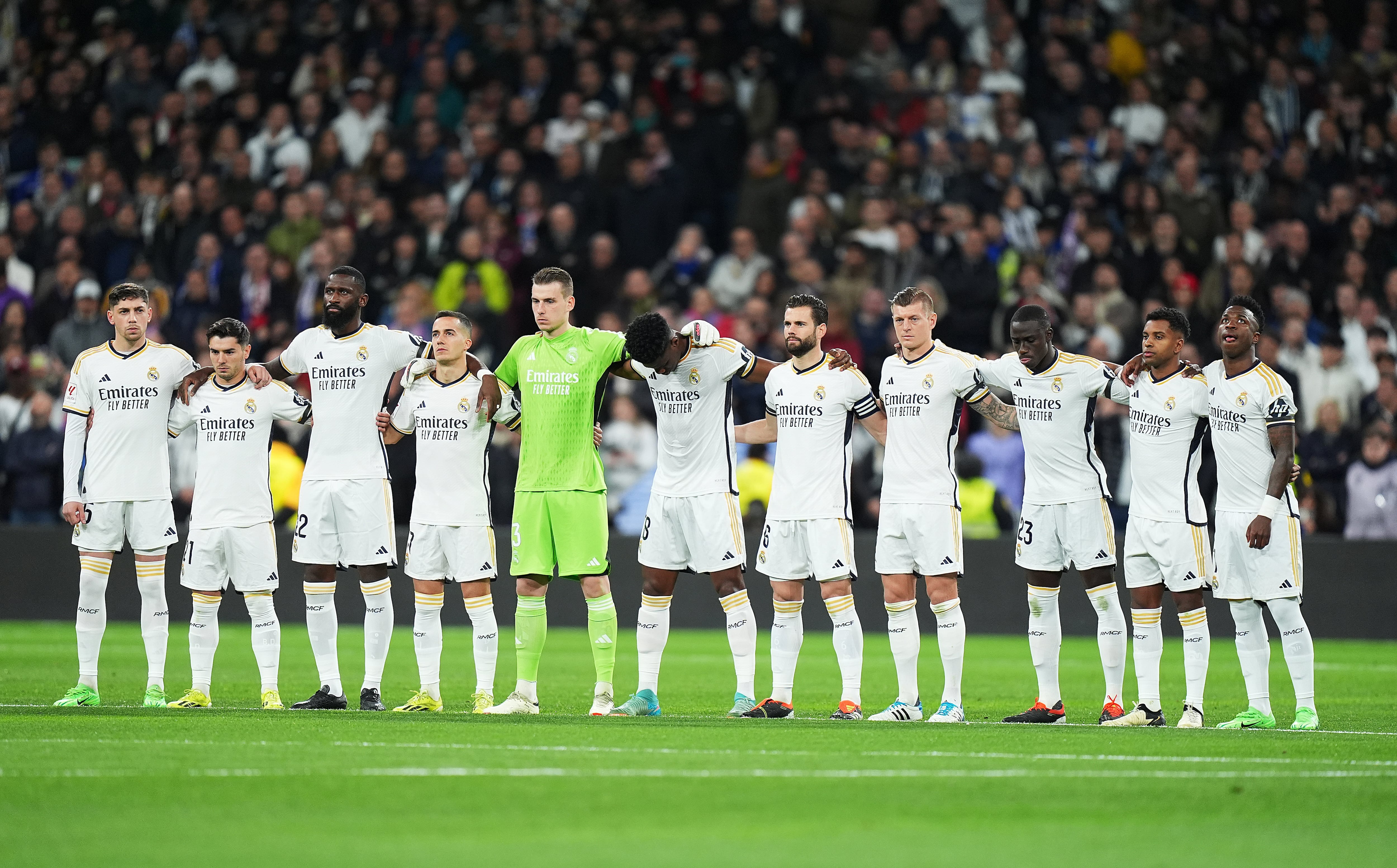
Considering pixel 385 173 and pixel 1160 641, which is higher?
pixel 385 173

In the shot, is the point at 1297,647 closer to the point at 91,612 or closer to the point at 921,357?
the point at 921,357

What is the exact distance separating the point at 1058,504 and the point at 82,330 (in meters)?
13.6

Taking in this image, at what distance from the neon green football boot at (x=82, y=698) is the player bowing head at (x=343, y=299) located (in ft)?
9.12

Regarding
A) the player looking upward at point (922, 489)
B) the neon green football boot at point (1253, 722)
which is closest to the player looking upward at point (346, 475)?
the player looking upward at point (922, 489)

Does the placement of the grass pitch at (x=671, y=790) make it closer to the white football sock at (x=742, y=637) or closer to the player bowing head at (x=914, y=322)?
the white football sock at (x=742, y=637)

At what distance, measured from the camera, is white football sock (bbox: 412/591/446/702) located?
11508 mm

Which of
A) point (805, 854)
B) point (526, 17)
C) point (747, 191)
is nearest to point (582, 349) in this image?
point (805, 854)

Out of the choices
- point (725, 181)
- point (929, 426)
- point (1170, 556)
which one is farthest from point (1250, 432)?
point (725, 181)

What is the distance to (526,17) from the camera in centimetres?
2470

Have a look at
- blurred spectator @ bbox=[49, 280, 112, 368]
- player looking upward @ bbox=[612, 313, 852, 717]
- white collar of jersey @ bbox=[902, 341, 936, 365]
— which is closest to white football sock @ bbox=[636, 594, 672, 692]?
player looking upward @ bbox=[612, 313, 852, 717]

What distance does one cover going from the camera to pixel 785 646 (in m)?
11.3

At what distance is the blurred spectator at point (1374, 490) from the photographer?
1816 cm

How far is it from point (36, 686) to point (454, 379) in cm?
397

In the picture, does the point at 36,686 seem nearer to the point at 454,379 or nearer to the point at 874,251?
the point at 454,379
